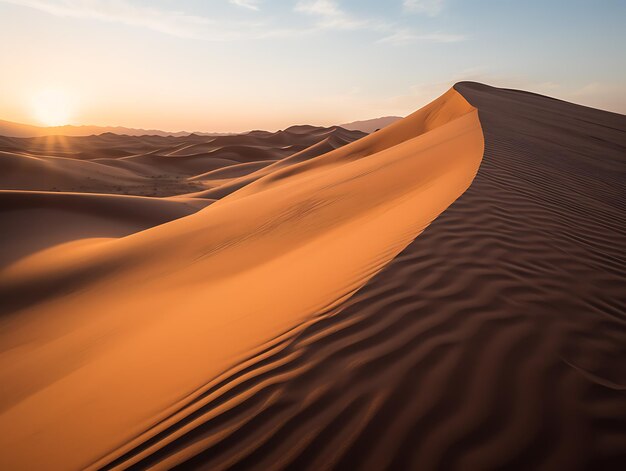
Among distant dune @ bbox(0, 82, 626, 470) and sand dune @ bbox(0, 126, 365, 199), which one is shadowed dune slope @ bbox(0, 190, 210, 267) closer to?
distant dune @ bbox(0, 82, 626, 470)

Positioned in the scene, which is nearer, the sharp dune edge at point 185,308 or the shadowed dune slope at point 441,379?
the shadowed dune slope at point 441,379

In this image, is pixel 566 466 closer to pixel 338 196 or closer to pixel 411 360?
pixel 411 360

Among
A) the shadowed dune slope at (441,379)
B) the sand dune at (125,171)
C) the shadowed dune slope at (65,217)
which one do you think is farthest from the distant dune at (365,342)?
the sand dune at (125,171)

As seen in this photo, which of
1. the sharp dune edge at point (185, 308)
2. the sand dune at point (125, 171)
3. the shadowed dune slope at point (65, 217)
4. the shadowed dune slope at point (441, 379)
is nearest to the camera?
the shadowed dune slope at point (441, 379)

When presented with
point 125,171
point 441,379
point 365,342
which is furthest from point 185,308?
point 125,171

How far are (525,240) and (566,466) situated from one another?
1.88 m

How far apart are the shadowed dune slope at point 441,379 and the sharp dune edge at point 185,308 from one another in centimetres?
3

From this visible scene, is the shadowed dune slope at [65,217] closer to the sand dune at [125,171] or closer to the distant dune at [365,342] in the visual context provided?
the distant dune at [365,342]

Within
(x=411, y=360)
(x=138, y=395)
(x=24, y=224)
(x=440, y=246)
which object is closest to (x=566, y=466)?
(x=411, y=360)

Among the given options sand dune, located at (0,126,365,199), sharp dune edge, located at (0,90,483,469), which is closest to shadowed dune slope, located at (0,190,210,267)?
sharp dune edge, located at (0,90,483,469)

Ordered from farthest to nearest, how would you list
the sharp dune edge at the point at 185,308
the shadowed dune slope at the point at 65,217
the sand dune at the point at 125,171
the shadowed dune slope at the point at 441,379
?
the sand dune at the point at 125,171 < the shadowed dune slope at the point at 65,217 < the sharp dune edge at the point at 185,308 < the shadowed dune slope at the point at 441,379

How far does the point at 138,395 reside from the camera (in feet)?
6.61

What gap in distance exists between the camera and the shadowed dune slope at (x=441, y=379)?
133 cm

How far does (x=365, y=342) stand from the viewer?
1783 mm
